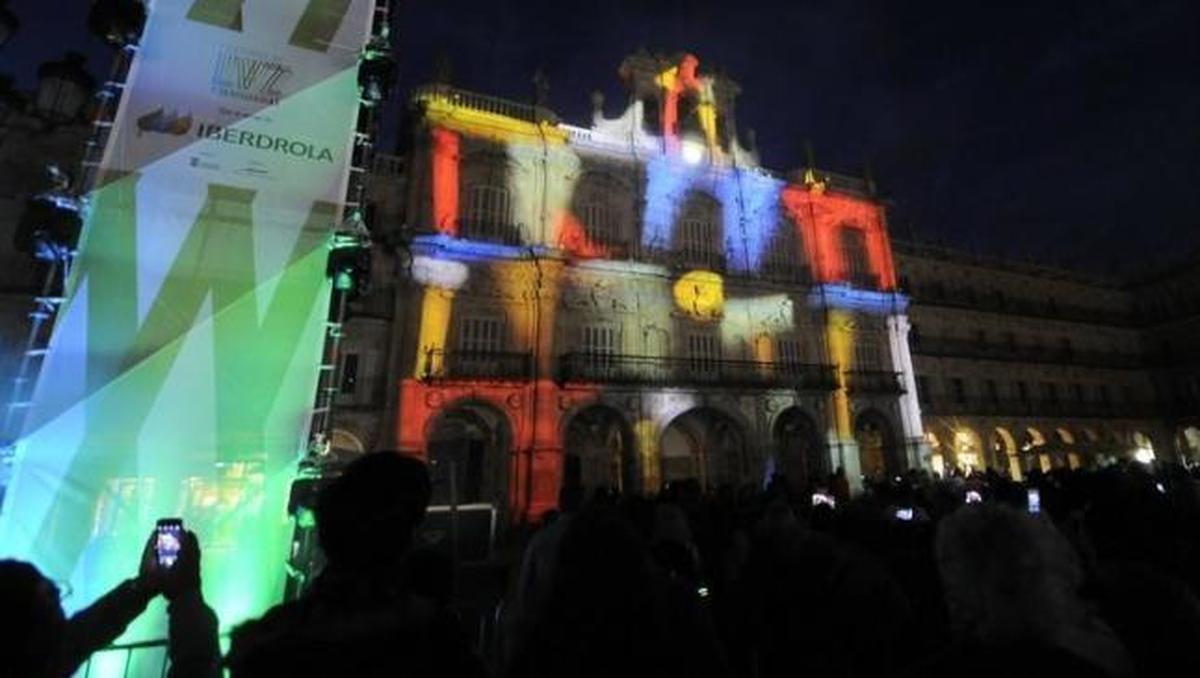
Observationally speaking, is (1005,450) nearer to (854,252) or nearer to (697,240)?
(854,252)

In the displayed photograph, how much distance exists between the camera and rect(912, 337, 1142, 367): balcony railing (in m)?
28.1

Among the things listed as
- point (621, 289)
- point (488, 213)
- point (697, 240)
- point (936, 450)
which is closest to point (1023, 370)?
point (936, 450)

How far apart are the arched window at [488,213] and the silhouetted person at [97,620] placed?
17135 mm

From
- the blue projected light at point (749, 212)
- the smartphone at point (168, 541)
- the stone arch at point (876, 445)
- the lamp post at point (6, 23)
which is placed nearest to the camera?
the smartphone at point (168, 541)

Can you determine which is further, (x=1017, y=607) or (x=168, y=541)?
(x=168, y=541)

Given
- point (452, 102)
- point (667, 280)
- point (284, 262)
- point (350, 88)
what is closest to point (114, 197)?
point (284, 262)

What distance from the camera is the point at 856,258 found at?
81.8 feet

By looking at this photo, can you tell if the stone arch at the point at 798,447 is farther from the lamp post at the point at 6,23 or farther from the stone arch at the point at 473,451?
the lamp post at the point at 6,23

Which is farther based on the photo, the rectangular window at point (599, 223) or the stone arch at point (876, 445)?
the stone arch at point (876, 445)

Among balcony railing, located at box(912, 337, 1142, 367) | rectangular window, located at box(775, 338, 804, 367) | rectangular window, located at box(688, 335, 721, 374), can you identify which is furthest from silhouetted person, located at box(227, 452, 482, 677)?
balcony railing, located at box(912, 337, 1142, 367)

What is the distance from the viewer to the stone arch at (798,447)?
69.4 feet

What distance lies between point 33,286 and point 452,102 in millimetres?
12059

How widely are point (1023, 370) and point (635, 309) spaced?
23.0 m

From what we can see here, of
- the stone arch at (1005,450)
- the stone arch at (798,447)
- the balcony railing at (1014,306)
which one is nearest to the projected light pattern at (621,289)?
the stone arch at (798,447)
